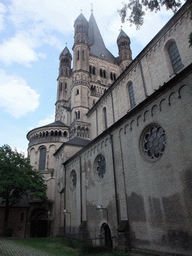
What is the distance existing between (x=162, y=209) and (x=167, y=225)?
70 centimetres

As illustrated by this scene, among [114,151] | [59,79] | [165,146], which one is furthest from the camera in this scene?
[59,79]

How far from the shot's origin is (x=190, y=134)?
8.60m

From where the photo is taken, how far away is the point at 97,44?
44281mm

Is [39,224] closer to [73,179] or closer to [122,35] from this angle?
[73,179]

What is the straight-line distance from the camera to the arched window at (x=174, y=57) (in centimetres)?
1402

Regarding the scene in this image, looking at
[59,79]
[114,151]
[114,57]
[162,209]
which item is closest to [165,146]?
[162,209]

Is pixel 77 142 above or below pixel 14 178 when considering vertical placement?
above

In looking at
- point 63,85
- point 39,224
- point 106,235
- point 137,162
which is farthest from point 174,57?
point 63,85

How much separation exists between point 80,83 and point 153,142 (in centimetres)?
2175

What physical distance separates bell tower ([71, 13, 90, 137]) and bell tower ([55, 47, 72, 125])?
4191mm

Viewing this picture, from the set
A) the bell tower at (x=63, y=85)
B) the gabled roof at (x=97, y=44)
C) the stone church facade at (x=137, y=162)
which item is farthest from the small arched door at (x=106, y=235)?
the gabled roof at (x=97, y=44)

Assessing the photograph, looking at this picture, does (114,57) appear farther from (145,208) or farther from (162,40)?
(145,208)

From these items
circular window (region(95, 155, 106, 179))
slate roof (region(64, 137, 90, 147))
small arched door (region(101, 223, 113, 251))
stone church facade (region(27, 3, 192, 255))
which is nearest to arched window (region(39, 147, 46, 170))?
stone church facade (region(27, 3, 192, 255))

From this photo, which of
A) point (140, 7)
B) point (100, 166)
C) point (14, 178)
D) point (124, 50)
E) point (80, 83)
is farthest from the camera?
point (124, 50)
